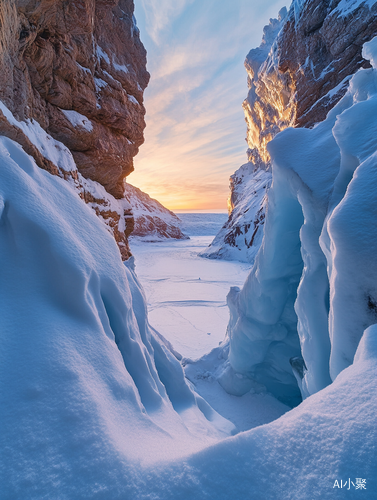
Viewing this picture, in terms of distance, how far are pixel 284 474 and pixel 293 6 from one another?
96.7 ft

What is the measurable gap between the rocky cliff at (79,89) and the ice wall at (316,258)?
5.23m

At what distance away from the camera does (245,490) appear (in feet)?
3.11

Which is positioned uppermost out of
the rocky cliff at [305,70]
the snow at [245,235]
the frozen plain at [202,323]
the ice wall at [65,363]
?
the rocky cliff at [305,70]

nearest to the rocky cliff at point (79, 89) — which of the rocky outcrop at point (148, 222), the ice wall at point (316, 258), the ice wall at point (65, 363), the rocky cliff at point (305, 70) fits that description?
the ice wall at point (65, 363)

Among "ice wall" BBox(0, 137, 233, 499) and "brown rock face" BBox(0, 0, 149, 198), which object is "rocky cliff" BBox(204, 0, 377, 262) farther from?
"ice wall" BBox(0, 137, 233, 499)

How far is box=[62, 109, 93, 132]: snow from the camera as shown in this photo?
9.73 metres

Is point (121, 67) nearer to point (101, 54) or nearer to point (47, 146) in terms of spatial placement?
point (101, 54)

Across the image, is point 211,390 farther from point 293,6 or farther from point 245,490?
point 293,6

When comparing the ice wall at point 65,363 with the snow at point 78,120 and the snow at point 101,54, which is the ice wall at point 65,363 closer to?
the snow at point 78,120

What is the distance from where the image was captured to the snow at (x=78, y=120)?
9727 millimetres

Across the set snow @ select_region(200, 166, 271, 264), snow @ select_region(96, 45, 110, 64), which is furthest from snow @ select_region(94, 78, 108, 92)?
snow @ select_region(200, 166, 271, 264)

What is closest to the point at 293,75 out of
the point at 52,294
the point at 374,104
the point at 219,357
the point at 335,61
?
the point at 335,61

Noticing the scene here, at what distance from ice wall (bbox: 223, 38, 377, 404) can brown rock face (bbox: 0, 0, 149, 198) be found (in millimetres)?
6217

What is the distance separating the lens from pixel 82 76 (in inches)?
383
